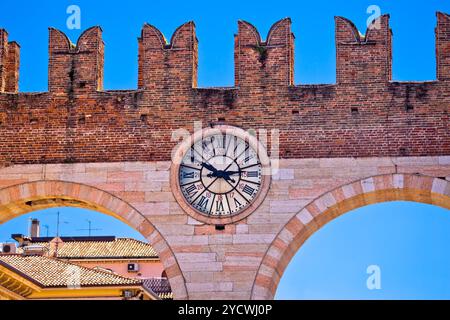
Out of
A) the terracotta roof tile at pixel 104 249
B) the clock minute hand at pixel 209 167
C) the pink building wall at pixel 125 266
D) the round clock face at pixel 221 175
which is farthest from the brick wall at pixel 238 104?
the pink building wall at pixel 125 266

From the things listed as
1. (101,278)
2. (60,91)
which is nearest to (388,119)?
(60,91)

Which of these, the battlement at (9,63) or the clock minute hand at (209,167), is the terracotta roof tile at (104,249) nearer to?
the battlement at (9,63)

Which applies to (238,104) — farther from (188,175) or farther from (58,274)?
(58,274)

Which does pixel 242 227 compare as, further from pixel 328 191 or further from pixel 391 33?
pixel 391 33

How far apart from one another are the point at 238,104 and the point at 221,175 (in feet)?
4.77

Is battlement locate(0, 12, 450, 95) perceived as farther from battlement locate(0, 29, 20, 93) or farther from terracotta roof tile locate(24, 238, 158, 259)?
terracotta roof tile locate(24, 238, 158, 259)

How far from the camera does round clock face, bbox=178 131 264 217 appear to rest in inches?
1069

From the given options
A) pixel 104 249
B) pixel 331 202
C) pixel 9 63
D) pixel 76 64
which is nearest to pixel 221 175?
pixel 331 202

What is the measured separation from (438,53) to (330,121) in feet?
7.92

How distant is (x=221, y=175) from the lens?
1072 inches

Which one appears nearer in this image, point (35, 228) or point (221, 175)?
point (221, 175)

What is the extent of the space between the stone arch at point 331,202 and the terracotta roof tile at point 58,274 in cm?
1317

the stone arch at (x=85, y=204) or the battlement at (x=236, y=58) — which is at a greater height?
the battlement at (x=236, y=58)

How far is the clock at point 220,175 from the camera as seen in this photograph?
2711 centimetres
